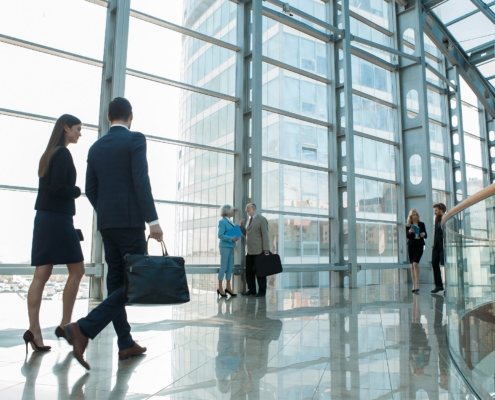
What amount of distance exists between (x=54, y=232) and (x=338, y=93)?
8507 mm

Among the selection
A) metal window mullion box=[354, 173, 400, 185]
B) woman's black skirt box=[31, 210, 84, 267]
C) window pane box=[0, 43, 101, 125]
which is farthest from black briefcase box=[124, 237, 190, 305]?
metal window mullion box=[354, 173, 400, 185]

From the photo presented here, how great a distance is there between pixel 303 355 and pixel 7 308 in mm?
4011

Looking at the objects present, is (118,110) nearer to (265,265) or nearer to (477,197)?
(477,197)

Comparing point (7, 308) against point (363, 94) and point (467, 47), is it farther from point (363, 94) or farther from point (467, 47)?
point (467, 47)

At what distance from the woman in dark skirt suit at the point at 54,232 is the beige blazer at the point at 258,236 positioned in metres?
3.93

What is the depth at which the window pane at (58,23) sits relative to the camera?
244 inches

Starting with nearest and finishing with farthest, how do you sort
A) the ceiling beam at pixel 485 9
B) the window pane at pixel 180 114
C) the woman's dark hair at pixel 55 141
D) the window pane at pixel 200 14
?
the woman's dark hair at pixel 55 141 < the window pane at pixel 180 114 < the window pane at pixel 200 14 < the ceiling beam at pixel 485 9

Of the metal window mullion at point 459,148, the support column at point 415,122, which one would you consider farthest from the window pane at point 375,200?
the metal window mullion at point 459,148

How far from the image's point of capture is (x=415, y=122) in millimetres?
11773

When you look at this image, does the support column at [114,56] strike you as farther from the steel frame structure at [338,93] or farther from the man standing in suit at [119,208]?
the man standing in suit at [119,208]

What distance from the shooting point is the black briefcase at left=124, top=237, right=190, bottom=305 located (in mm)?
2443

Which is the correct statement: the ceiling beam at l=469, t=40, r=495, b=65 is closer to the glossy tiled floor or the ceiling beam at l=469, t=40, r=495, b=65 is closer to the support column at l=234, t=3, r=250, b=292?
the support column at l=234, t=3, r=250, b=292

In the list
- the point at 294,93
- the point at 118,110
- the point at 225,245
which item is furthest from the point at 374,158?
the point at 118,110

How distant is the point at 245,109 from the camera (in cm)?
848
